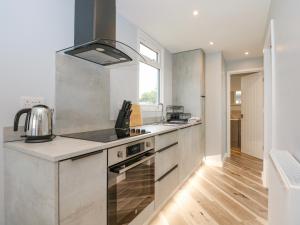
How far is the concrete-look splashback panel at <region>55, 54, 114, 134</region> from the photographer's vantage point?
1498 mm

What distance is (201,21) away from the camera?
7.48ft

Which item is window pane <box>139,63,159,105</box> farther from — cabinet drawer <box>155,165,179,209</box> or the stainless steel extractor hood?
cabinet drawer <box>155,165,179,209</box>

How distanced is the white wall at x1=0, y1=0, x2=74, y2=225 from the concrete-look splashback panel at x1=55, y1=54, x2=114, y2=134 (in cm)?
8

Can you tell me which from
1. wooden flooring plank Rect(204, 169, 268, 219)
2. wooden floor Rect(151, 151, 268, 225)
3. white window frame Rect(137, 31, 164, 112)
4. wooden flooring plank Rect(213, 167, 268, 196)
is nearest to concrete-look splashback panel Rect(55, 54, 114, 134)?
white window frame Rect(137, 31, 164, 112)

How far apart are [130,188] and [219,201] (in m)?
1.36

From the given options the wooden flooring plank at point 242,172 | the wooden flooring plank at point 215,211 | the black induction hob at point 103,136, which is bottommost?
the wooden flooring plank at point 215,211

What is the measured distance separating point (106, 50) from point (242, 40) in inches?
102

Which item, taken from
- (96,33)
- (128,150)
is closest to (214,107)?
(128,150)

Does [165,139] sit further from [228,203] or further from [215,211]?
[228,203]

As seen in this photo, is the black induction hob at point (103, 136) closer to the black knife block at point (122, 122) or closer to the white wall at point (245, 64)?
the black knife block at point (122, 122)

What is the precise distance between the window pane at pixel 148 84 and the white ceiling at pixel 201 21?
548mm

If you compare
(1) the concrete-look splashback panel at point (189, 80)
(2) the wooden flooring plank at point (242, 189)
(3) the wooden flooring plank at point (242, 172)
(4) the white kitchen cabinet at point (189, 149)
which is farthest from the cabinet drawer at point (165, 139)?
(3) the wooden flooring plank at point (242, 172)

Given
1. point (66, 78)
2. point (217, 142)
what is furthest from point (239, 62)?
point (66, 78)

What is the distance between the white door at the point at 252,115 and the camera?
4074 millimetres
